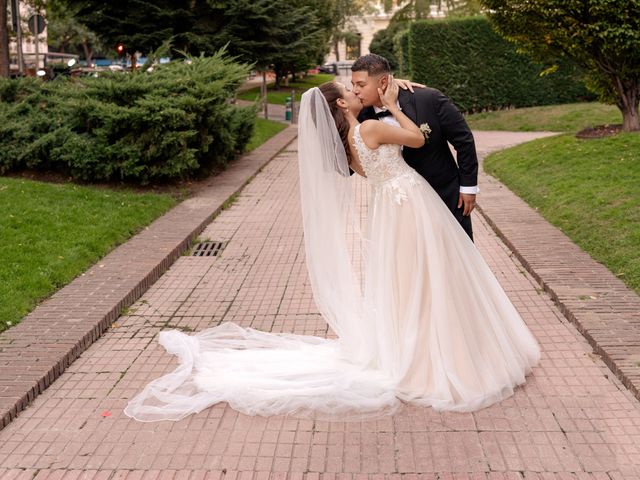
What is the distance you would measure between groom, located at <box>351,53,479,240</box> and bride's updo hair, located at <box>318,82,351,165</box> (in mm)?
123

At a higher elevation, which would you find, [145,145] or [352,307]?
[145,145]

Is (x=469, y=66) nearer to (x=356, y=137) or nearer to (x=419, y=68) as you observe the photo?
(x=419, y=68)

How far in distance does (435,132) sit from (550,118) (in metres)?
20.7

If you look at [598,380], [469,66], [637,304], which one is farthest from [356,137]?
[469,66]

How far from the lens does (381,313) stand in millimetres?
5285

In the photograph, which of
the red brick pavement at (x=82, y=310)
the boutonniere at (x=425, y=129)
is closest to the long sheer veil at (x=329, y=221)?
the boutonniere at (x=425, y=129)

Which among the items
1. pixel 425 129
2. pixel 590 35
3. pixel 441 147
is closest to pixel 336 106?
pixel 425 129

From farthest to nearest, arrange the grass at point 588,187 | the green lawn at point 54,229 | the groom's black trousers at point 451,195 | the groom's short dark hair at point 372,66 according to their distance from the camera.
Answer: the grass at point 588,187 → the green lawn at point 54,229 → the groom's black trousers at point 451,195 → the groom's short dark hair at point 372,66

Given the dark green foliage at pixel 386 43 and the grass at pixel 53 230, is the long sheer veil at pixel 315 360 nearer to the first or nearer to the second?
the grass at pixel 53 230

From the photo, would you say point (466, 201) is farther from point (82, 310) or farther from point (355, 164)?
point (82, 310)

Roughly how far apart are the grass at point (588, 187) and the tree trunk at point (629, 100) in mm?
853

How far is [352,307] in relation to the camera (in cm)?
557

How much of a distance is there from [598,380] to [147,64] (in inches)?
453

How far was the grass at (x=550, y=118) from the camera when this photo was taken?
22.9 meters
